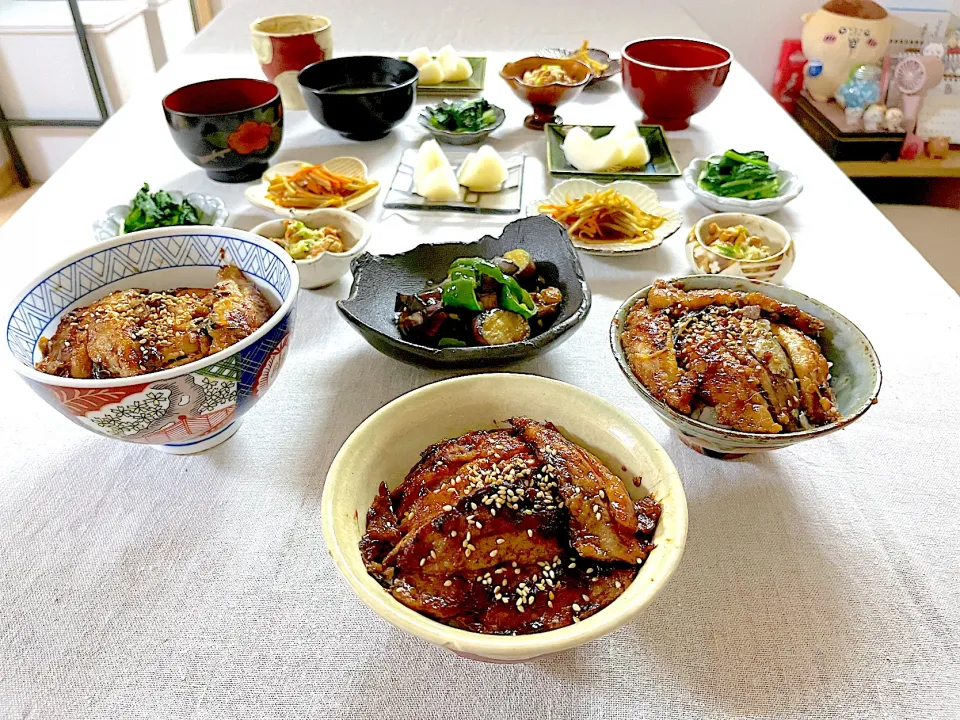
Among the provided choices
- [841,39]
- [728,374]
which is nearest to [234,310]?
[728,374]

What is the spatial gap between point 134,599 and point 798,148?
2.13 m

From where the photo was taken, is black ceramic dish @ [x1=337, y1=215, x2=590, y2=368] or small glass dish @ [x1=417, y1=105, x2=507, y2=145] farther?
small glass dish @ [x1=417, y1=105, x2=507, y2=145]

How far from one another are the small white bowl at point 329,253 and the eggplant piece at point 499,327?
402mm

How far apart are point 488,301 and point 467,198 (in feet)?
2.17

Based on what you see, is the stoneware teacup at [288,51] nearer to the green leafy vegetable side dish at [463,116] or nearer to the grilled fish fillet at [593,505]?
the green leafy vegetable side dish at [463,116]

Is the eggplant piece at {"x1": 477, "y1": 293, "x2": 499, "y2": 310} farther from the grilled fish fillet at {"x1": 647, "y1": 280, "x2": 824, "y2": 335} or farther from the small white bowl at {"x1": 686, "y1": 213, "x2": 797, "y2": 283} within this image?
the small white bowl at {"x1": 686, "y1": 213, "x2": 797, "y2": 283}

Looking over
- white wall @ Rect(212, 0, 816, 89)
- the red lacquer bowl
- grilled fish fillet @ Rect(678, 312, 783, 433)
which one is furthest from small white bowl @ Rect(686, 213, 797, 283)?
white wall @ Rect(212, 0, 816, 89)

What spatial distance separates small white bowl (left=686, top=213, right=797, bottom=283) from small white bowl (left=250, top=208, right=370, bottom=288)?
2.38ft

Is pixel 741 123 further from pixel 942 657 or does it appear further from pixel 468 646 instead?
pixel 468 646

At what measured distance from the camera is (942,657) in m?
0.81

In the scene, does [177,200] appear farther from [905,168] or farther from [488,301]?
[905,168]

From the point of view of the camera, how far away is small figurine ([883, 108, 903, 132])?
3.19 m

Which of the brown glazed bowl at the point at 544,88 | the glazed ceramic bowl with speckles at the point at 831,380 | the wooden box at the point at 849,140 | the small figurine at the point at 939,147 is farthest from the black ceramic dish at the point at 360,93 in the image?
the small figurine at the point at 939,147

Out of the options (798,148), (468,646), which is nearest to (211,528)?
(468,646)
